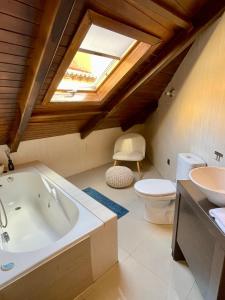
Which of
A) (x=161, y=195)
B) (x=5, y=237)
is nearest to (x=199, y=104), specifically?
(x=161, y=195)

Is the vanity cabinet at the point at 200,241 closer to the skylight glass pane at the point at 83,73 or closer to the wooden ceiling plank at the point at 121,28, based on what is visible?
the wooden ceiling plank at the point at 121,28

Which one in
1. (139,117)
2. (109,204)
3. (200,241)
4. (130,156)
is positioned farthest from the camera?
(139,117)

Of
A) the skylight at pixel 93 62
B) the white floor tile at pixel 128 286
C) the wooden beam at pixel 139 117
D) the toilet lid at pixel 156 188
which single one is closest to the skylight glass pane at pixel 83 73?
the skylight at pixel 93 62

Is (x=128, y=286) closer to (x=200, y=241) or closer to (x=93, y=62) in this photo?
(x=200, y=241)

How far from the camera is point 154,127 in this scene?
3434 mm

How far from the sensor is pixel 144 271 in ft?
5.08

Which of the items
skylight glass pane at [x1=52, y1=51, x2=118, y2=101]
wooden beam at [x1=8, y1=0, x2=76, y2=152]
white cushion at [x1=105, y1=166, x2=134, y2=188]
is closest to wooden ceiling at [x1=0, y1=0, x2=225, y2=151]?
wooden beam at [x1=8, y1=0, x2=76, y2=152]

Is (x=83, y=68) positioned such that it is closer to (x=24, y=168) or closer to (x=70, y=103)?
(x=70, y=103)

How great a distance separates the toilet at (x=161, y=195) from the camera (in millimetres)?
1948

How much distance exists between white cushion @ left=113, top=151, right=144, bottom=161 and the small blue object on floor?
774mm

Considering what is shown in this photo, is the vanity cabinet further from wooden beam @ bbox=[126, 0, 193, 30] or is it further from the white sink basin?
wooden beam @ bbox=[126, 0, 193, 30]

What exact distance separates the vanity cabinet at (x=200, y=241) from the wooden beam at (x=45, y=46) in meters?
1.34

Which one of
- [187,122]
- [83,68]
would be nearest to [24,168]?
[83,68]

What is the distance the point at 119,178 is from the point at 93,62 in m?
1.62
